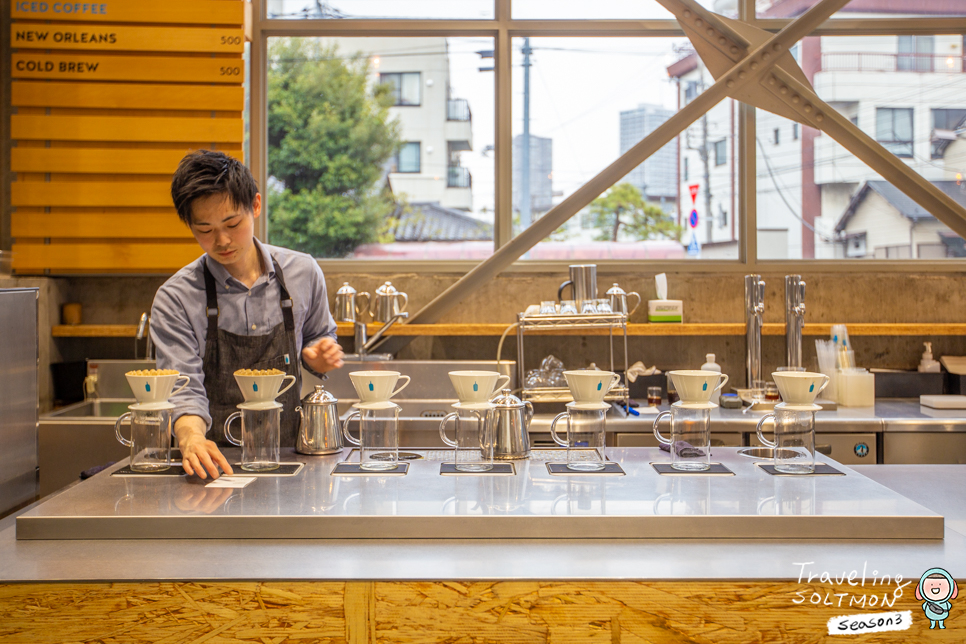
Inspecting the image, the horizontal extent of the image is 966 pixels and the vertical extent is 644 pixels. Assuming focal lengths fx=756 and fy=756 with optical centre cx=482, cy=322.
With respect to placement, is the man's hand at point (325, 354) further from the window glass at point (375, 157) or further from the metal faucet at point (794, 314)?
the metal faucet at point (794, 314)

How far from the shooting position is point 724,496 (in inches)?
68.1

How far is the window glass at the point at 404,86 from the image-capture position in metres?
4.25

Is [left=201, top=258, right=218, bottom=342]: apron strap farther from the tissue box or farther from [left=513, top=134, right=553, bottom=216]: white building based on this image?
the tissue box

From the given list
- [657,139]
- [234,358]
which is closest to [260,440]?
[234,358]

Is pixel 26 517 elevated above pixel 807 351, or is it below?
below

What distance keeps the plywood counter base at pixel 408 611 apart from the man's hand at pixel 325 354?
1.02 metres

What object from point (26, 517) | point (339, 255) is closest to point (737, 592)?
point (26, 517)

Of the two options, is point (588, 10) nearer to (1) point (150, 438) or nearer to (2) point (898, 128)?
(2) point (898, 128)

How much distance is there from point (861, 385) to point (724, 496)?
7.21 ft

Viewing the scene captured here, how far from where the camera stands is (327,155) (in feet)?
14.0

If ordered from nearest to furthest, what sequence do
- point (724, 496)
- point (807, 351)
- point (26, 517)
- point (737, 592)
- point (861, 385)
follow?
point (737, 592) < point (26, 517) < point (724, 496) < point (861, 385) < point (807, 351)

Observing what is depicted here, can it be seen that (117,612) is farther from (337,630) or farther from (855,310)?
(855,310)

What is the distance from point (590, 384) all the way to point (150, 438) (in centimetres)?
116

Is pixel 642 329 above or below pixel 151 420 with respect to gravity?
above
